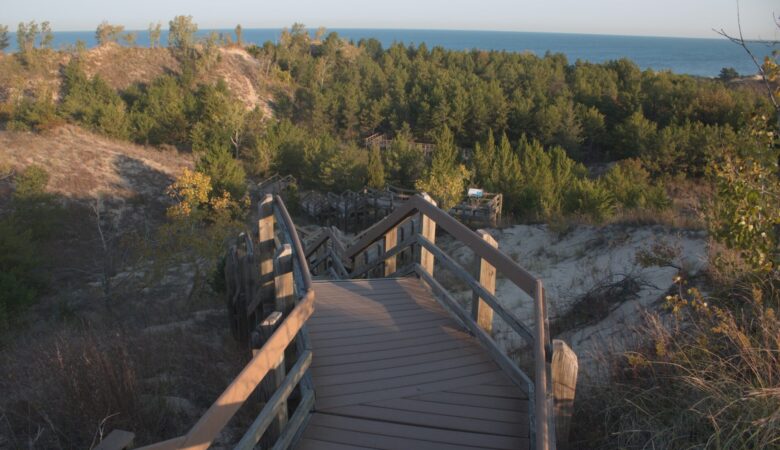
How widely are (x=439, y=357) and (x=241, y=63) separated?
61.8 metres

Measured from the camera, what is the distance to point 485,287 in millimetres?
4559

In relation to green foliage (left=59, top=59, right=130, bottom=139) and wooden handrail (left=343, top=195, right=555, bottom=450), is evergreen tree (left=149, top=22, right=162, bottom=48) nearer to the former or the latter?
green foliage (left=59, top=59, right=130, bottom=139)

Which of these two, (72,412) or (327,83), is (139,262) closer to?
(72,412)

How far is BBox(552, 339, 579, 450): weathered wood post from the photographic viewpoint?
3.08 metres

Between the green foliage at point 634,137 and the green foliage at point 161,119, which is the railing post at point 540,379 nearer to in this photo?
the green foliage at point 634,137

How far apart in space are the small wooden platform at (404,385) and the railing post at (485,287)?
22cm

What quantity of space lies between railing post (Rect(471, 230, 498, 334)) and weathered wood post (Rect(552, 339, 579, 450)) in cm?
136

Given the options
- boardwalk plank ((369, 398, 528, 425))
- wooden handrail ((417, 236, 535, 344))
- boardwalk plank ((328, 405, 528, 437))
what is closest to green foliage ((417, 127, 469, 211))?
wooden handrail ((417, 236, 535, 344))

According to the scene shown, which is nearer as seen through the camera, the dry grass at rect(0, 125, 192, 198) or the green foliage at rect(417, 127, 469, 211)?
the green foliage at rect(417, 127, 469, 211)

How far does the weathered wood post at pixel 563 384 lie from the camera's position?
121 inches

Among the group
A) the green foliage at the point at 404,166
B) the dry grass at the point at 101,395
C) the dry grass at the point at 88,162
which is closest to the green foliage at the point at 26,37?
the dry grass at the point at 88,162

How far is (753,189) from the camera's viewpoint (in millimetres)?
4098

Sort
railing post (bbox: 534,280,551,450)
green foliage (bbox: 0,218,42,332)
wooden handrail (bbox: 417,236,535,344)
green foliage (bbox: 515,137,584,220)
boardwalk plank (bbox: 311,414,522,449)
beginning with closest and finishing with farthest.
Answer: railing post (bbox: 534,280,551,450)
boardwalk plank (bbox: 311,414,522,449)
wooden handrail (bbox: 417,236,535,344)
green foliage (bbox: 0,218,42,332)
green foliage (bbox: 515,137,584,220)

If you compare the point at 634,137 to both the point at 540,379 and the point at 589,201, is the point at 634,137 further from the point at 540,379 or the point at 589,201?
the point at 540,379
